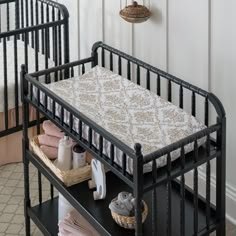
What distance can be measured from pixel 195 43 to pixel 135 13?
0.29 meters

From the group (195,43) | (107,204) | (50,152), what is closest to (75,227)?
(107,204)

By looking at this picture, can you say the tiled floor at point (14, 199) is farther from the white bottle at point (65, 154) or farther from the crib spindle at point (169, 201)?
the crib spindle at point (169, 201)

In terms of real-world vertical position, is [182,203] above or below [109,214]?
above

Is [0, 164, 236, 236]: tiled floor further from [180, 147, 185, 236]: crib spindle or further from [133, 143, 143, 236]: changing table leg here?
[133, 143, 143, 236]: changing table leg

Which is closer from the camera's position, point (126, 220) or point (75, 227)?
point (126, 220)

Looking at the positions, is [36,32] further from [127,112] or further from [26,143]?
[127,112]

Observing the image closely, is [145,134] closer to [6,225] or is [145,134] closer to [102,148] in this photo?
[102,148]

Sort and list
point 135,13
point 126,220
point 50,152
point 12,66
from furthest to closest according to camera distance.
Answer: point 12,66
point 135,13
point 50,152
point 126,220

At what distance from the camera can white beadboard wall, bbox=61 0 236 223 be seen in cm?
249

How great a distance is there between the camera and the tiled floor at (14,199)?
9.03 feet

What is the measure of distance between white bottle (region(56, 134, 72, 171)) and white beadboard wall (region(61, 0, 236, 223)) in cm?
63

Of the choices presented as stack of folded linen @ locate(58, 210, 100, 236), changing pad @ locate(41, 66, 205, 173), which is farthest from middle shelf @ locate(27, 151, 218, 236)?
changing pad @ locate(41, 66, 205, 173)

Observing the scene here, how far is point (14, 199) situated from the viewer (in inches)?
117

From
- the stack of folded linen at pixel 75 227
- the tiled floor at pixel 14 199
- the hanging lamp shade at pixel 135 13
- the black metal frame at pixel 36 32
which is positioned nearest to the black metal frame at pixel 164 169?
the stack of folded linen at pixel 75 227
